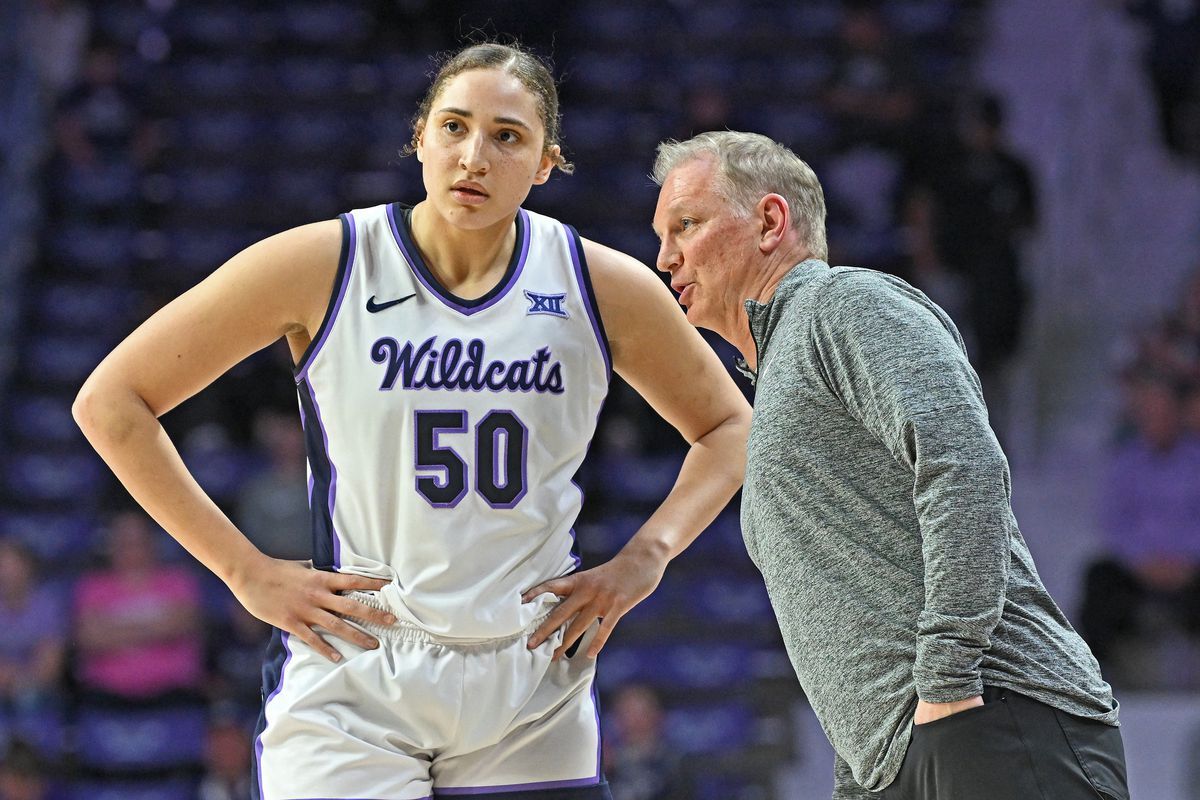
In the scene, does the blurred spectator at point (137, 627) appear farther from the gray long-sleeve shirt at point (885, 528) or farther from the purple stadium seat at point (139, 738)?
the gray long-sleeve shirt at point (885, 528)

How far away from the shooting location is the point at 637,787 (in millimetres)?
6168

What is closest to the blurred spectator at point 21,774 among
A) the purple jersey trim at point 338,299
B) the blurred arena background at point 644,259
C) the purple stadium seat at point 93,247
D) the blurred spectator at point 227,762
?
the blurred arena background at point 644,259

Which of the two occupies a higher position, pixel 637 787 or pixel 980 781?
pixel 980 781

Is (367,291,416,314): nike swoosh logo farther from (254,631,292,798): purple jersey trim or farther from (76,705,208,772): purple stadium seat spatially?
(76,705,208,772): purple stadium seat

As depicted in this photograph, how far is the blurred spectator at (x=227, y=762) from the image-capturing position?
6.20m

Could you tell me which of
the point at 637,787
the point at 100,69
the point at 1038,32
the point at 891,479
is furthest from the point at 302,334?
the point at 1038,32

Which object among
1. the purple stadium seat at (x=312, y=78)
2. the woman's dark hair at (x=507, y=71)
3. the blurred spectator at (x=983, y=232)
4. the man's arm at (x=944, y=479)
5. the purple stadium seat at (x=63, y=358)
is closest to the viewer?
the man's arm at (x=944, y=479)

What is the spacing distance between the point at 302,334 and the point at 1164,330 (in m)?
6.41

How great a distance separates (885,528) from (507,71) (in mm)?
1079

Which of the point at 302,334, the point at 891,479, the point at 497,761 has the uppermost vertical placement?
the point at 302,334

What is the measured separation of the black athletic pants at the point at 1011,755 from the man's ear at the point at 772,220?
2.67 ft

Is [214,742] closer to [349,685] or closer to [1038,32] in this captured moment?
[349,685]

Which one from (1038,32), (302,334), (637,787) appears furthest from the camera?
(1038,32)

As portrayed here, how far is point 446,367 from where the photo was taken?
2559 mm
